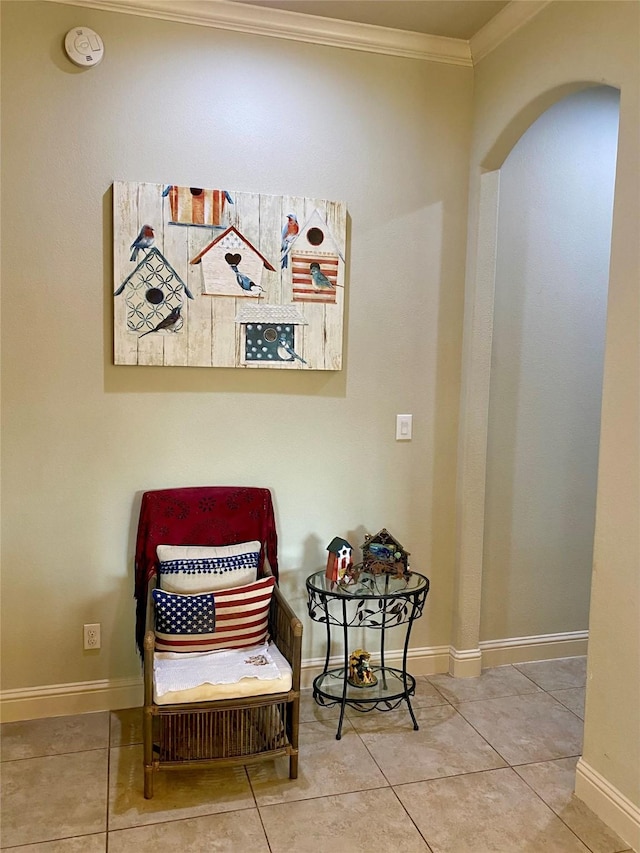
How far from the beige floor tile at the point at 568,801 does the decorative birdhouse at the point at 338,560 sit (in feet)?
3.01

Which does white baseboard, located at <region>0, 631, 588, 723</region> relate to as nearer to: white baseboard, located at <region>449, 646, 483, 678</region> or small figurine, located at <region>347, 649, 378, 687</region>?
white baseboard, located at <region>449, 646, 483, 678</region>

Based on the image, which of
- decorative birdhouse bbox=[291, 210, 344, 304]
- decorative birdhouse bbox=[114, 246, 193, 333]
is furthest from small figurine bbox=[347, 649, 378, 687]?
decorative birdhouse bbox=[114, 246, 193, 333]

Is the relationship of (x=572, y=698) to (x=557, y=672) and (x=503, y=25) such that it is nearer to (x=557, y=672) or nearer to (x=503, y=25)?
(x=557, y=672)

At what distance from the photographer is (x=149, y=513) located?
9.04ft

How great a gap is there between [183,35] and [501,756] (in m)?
2.87

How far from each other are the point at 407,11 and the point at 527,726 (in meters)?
2.76

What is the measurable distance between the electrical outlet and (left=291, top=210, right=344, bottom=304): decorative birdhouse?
4.91 feet

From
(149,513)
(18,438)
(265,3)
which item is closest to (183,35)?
(265,3)

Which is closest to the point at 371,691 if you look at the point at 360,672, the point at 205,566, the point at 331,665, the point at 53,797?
the point at 360,672

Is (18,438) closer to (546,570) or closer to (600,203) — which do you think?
(546,570)

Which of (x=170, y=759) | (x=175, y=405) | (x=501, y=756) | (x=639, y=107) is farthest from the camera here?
(x=175, y=405)

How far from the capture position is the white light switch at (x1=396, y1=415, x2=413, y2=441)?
311 centimetres

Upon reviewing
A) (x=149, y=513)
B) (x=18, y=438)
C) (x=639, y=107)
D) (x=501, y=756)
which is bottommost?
(x=501, y=756)

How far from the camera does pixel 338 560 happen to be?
2828 mm
